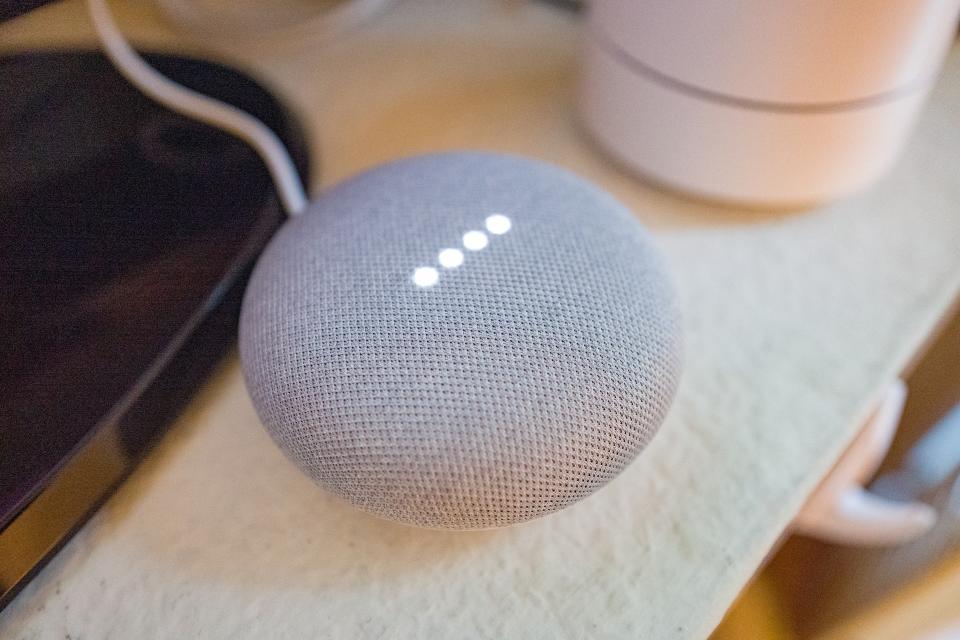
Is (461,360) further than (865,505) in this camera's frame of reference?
No

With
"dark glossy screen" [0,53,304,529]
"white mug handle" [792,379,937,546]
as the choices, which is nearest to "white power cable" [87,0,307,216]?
"dark glossy screen" [0,53,304,529]

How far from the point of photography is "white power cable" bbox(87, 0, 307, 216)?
0.36 meters

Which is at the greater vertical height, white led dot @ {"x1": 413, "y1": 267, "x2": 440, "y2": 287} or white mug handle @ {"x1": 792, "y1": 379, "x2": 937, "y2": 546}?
white led dot @ {"x1": 413, "y1": 267, "x2": 440, "y2": 287}

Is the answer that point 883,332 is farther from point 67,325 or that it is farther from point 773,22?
point 67,325

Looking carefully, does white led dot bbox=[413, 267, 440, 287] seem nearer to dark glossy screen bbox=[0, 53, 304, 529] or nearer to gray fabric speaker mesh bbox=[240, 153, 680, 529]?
gray fabric speaker mesh bbox=[240, 153, 680, 529]

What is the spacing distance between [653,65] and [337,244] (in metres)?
0.17

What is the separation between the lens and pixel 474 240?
0.26 metres

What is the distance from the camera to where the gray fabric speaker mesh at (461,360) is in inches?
8.7

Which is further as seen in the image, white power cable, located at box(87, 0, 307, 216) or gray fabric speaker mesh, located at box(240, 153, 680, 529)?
white power cable, located at box(87, 0, 307, 216)

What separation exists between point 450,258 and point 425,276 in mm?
11

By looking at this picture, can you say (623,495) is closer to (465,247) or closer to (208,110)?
(465,247)

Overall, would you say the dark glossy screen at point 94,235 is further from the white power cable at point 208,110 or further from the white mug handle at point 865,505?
the white mug handle at point 865,505

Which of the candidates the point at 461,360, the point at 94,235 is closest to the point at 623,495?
the point at 461,360

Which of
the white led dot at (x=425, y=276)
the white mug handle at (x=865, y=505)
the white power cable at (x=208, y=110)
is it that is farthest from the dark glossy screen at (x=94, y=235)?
the white mug handle at (x=865, y=505)
